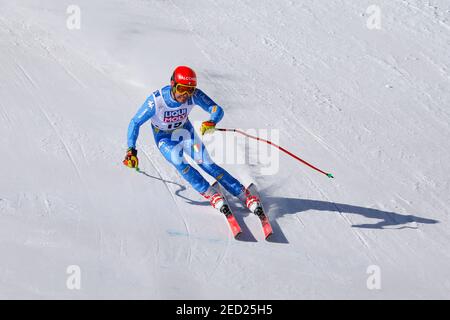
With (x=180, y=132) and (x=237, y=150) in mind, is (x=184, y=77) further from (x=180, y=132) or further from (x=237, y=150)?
(x=237, y=150)

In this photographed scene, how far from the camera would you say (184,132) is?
715 cm

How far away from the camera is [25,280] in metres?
5.77

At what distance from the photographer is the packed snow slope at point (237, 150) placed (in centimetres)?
623

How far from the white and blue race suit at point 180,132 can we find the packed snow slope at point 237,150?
410mm

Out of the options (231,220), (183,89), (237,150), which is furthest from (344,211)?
(183,89)

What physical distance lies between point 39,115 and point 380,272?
455cm

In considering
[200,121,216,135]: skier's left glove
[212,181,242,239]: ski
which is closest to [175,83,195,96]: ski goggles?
[200,121,216,135]: skier's left glove

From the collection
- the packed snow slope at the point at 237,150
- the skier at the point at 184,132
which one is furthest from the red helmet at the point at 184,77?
the packed snow slope at the point at 237,150

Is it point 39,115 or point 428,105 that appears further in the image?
point 428,105

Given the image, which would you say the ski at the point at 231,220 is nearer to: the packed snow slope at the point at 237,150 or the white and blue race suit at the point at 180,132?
the packed snow slope at the point at 237,150

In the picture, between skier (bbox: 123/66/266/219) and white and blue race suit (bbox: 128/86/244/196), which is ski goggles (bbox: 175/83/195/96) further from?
white and blue race suit (bbox: 128/86/244/196)

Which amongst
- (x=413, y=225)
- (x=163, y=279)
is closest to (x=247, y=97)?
(x=413, y=225)

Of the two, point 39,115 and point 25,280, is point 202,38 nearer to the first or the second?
point 39,115

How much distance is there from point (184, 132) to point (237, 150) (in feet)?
3.78
